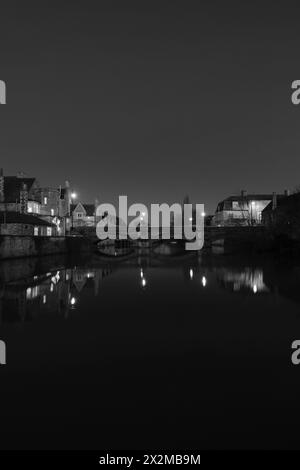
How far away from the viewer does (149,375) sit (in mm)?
11008

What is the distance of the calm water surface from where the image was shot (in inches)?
307

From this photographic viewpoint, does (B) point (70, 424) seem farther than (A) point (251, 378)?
No

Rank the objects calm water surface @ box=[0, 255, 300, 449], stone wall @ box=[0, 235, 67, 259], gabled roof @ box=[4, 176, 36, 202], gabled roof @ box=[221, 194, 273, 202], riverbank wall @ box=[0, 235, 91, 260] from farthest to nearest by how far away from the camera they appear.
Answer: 1. gabled roof @ box=[221, 194, 273, 202]
2. gabled roof @ box=[4, 176, 36, 202]
3. riverbank wall @ box=[0, 235, 91, 260]
4. stone wall @ box=[0, 235, 67, 259]
5. calm water surface @ box=[0, 255, 300, 449]

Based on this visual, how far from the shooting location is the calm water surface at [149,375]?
7809mm

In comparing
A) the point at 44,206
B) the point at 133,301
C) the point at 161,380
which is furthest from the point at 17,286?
the point at 44,206

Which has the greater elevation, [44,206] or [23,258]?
[44,206]

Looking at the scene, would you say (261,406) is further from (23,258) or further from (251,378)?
(23,258)

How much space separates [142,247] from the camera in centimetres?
12412

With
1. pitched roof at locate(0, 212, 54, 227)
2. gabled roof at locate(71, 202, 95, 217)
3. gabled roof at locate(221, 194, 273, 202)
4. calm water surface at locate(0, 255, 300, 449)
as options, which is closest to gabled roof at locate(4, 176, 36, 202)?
pitched roof at locate(0, 212, 54, 227)

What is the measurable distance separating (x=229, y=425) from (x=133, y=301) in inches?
654

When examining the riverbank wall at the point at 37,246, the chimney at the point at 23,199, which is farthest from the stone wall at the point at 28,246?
the chimney at the point at 23,199

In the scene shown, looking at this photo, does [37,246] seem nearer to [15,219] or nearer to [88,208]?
[15,219]

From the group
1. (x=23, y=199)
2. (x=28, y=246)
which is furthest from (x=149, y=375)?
(x=23, y=199)

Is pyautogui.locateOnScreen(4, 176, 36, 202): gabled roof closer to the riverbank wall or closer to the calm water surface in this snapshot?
the riverbank wall
